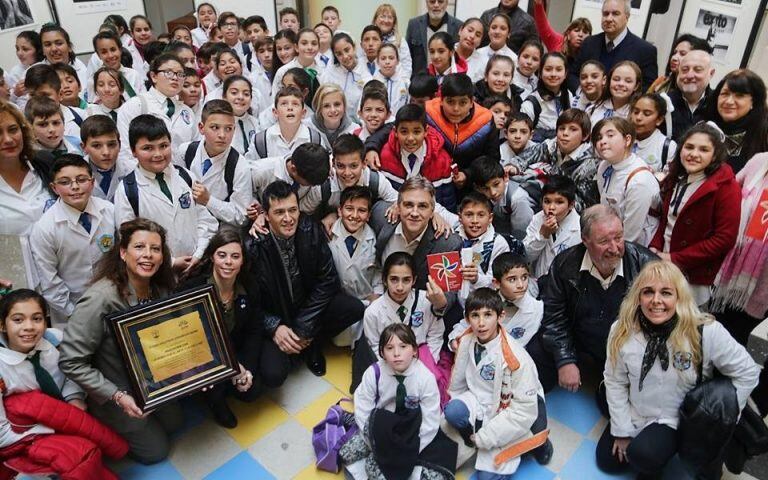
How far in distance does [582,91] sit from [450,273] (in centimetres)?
272

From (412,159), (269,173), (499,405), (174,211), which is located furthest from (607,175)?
(174,211)

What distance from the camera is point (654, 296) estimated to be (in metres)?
2.61

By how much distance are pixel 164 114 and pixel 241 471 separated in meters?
3.08

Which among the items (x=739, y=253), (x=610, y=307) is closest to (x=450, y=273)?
(x=610, y=307)

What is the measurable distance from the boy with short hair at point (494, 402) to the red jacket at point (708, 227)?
1324mm

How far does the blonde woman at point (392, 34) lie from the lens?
638cm

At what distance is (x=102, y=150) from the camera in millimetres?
3346

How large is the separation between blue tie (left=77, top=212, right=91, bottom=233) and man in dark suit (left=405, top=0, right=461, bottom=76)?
14.3 ft

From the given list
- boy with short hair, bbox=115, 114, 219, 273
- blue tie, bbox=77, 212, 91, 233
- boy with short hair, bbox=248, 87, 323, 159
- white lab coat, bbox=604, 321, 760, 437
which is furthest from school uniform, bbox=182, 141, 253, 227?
white lab coat, bbox=604, 321, 760, 437

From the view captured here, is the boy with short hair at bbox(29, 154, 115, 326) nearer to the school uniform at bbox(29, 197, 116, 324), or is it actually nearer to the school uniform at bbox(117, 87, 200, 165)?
the school uniform at bbox(29, 197, 116, 324)

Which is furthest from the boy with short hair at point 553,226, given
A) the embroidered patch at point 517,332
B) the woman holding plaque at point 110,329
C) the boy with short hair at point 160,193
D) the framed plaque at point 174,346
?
the woman holding plaque at point 110,329

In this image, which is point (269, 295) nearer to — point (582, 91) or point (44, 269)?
point (44, 269)

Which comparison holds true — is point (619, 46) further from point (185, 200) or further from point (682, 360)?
point (185, 200)

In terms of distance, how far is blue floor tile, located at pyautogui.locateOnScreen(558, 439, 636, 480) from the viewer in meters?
2.88
